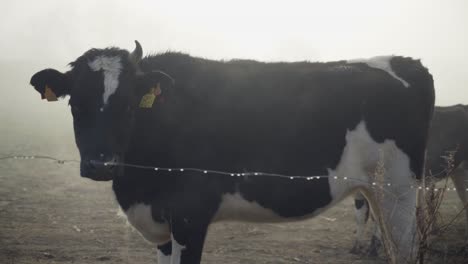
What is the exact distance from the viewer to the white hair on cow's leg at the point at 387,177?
19.8 ft

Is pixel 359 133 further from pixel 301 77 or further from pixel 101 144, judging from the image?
pixel 101 144

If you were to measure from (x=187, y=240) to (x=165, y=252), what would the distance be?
2.40ft

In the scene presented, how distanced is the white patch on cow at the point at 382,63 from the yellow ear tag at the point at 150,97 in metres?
2.45

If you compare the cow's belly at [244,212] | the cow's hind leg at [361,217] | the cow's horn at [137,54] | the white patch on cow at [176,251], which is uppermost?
the cow's horn at [137,54]

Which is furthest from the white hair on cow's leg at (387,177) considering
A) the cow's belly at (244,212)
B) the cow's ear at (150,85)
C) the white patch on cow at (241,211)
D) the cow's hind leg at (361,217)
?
the cow's hind leg at (361,217)

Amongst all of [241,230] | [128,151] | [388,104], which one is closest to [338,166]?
[388,104]

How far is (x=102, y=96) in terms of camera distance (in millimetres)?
5508

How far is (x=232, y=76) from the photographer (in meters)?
6.21

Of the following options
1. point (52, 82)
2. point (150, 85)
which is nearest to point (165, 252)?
point (150, 85)

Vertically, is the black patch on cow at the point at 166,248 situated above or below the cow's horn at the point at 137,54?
below

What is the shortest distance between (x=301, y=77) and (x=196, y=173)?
5.49ft

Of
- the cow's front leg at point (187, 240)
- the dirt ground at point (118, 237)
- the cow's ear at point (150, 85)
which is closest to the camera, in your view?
the cow's front leg at point (187, 240)

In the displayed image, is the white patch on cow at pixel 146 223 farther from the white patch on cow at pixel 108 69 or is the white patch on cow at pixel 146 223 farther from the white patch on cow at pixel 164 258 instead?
the white patch on cow at pixel 108 69

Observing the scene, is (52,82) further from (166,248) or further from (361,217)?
(361,217)
